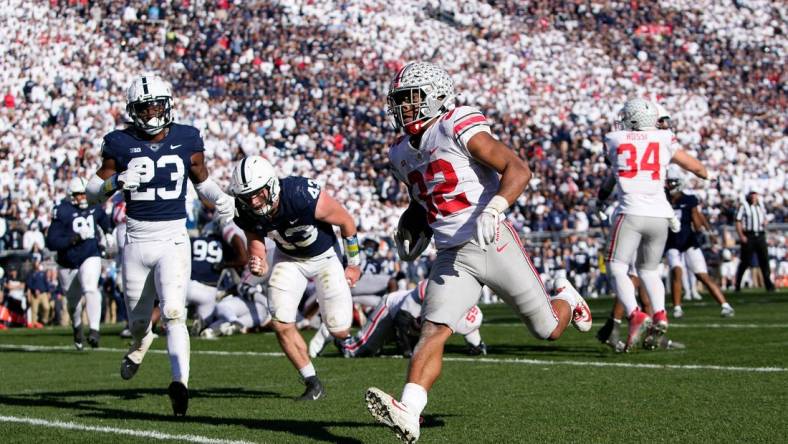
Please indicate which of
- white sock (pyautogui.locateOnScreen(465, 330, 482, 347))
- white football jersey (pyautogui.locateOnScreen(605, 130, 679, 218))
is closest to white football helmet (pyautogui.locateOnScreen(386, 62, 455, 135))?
white football jersey (pyautogui.locateOnScreen(605, 130, 679, 218))

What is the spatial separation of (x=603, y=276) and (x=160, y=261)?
60.6ft

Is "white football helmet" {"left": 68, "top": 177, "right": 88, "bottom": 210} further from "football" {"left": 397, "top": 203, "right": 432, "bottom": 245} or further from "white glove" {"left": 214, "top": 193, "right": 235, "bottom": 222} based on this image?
"football" {"left": 397, "top": 203, "right": 432, "bottom": 245}

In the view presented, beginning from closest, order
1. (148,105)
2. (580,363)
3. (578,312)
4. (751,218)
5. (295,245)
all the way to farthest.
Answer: (578,312) → (148,105) → (295,245) → (580,363) → (751,218)

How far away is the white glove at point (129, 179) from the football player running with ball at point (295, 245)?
20.7 inches

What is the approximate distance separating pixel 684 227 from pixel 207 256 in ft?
19.0

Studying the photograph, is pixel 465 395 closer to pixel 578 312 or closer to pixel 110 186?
pixel 578 312

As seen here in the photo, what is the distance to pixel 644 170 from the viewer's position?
29.6 feet

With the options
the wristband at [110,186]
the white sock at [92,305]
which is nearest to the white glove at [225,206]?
the wristband at [110,186]

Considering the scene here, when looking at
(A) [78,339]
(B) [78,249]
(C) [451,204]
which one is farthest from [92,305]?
(C) [451,204]

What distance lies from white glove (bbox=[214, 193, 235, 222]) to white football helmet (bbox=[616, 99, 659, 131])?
11.9 ft

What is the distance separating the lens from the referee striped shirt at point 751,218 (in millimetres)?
19578

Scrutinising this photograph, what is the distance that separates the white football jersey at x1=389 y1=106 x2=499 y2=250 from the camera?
205 inches

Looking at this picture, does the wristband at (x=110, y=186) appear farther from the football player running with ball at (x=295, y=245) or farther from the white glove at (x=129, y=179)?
the football player running with ball at (x=295, y=245)

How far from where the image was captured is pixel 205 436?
17.7ft
